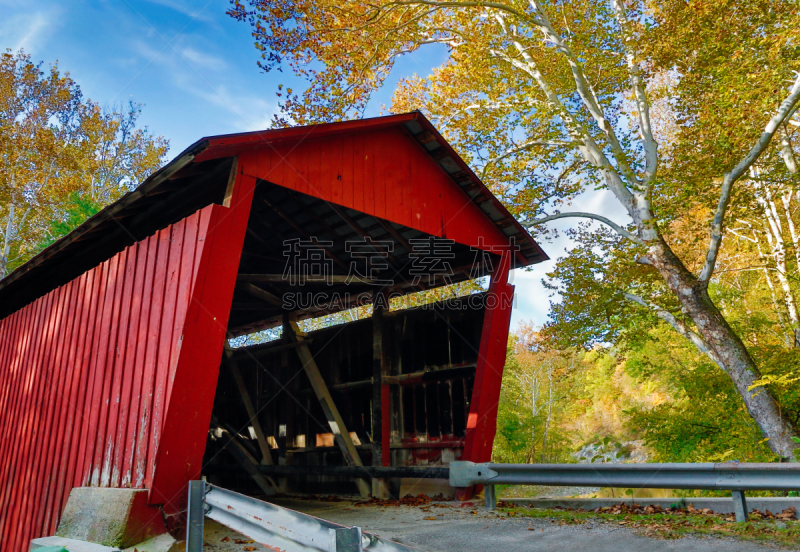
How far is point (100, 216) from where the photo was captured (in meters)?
5.54

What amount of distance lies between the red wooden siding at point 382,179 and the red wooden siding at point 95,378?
3.04ft

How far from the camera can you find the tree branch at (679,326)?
9852mm

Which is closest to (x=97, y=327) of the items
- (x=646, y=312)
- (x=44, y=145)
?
(x=646, y=312)

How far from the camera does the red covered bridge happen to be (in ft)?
15.4

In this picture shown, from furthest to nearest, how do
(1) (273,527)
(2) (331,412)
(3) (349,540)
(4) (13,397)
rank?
(2) (331,412)
(4) (13,397)
(1) (273,527)
(3) (349,540)

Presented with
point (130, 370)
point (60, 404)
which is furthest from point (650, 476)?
point (60, 404)

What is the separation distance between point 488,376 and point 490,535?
2670mm

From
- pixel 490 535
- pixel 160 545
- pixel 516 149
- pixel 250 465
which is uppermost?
pixel 516 149

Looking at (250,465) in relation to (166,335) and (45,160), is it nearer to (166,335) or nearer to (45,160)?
(166,335)

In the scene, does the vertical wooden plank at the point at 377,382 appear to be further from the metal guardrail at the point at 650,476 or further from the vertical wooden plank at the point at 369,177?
the vertical wooden plank at the point at 369,177

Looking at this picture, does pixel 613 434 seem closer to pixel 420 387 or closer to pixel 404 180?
pixel 420 387

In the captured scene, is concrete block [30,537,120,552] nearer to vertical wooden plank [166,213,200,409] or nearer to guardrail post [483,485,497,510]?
vertical wooden plank [166,213,200,409]

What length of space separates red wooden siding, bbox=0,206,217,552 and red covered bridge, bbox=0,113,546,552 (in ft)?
0.09

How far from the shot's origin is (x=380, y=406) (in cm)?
784
